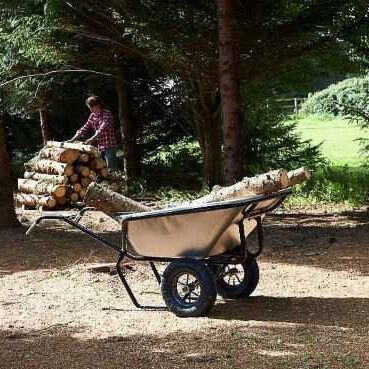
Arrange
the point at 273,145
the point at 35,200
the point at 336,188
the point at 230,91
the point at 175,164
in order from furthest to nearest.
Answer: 1. the point at 175,164
2. the point at 273,145
3. the point at 336,188
4. the point at 35,200
5. the point at 230,91

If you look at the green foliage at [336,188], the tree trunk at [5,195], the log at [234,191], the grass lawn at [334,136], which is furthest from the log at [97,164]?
the log at [234,191]

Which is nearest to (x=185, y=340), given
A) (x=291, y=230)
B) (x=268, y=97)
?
(x=291, y=230)

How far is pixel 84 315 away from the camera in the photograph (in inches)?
199

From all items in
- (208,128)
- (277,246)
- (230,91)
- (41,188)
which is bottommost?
(277,246)

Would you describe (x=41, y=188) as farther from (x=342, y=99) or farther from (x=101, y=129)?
(x=342, y=99)

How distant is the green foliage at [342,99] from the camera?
35.4ft

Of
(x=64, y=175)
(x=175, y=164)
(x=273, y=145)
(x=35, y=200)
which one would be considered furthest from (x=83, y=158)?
(x=273, y=145)

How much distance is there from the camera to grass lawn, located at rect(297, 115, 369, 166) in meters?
17.9

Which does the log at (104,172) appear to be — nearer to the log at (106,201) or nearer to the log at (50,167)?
the log at (50,167)

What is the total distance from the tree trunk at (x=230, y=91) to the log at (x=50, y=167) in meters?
3.75

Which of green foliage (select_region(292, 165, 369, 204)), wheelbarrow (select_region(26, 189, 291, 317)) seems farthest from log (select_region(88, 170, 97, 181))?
wheelbarrow (select_region(26, 189, 291, 317))

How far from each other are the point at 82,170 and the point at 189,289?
6646 millimetres

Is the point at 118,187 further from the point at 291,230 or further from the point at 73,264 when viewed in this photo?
the point at 73,264

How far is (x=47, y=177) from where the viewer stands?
1147cm
